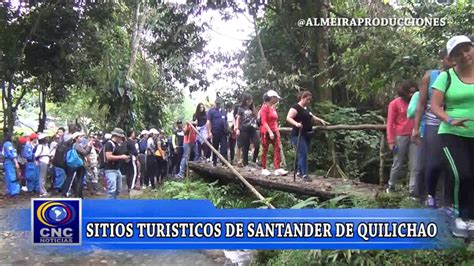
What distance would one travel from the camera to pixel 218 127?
4.56 m

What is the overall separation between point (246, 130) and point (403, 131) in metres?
1.97

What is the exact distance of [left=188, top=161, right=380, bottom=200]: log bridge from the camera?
327 cm

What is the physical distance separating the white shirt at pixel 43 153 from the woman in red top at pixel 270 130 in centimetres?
168

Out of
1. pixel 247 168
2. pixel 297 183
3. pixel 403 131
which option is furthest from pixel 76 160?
pixel 403 131

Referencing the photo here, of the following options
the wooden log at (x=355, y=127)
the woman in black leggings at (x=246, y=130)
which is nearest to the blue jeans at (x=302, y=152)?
the wooden log at (x=355, y=127)

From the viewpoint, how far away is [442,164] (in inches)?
90.2

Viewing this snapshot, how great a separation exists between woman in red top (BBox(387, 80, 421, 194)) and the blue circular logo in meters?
1.85

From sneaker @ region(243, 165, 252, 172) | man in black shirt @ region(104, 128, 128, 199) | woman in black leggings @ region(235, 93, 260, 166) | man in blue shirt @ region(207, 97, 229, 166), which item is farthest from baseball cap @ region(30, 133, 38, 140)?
sneaker @ region(243, 165, 252, 172)

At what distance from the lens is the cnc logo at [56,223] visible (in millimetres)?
2414

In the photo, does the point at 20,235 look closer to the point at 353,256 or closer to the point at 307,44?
the point at 353,256

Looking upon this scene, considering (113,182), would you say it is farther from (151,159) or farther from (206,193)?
(206,193)

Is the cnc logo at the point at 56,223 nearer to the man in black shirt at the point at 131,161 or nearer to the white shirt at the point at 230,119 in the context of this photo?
the man in black shirt at the point at 131,161

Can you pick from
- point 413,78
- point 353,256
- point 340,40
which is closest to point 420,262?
point 353,256

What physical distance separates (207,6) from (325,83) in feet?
3.51
